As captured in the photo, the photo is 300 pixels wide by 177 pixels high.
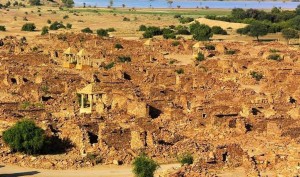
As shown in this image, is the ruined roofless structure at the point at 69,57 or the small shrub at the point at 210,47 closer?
the ruined roofless structure at the point at 69,57

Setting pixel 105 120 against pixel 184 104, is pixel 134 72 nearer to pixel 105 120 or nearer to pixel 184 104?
pixel 184 104

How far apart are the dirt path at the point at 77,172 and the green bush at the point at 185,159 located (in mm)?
349

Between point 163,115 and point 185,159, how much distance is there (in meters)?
7.37

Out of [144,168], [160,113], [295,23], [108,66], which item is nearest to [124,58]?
[108,66]

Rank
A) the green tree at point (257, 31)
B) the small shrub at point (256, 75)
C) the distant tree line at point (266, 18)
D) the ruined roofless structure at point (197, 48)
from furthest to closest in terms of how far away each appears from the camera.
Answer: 1. the distant tree line at point (266, 18)
2. the green tree at point (257, 31)
3. the ruined roofless structure at point (197, 48)
4. the small shrub at point (256, 75)

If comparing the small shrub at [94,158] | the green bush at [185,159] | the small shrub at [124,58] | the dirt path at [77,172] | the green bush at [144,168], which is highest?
the green bush at [144,168]

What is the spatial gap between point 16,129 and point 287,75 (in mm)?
25782

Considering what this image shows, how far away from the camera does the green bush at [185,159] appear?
22109 mm

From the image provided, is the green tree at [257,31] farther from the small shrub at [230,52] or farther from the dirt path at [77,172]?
the dirt path at [77,172]

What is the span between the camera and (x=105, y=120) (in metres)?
27.6

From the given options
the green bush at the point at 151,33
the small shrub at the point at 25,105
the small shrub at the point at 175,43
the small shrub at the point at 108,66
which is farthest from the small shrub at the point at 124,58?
the green bush at the point at 151,33

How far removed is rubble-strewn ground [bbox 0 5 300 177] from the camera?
2259 centimetres

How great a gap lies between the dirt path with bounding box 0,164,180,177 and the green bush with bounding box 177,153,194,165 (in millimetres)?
349

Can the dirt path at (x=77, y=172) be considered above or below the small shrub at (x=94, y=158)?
below
